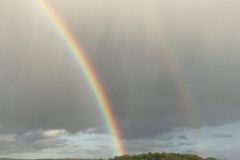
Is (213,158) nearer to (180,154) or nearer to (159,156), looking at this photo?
(180,154)

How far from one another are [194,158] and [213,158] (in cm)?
609

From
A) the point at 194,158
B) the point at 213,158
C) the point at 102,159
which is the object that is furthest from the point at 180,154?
the point at 102,159

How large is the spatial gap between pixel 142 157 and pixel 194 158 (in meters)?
9.97

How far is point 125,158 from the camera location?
205 ft

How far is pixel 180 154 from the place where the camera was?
66625 mm

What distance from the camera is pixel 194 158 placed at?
2581 inches

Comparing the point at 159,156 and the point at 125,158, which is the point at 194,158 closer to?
the point at 159,156

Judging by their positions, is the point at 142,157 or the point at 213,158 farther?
the point at 213,158

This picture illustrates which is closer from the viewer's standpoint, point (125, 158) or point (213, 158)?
point (125, 158)

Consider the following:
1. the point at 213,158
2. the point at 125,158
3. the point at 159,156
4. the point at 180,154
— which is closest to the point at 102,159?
the point at 125,158

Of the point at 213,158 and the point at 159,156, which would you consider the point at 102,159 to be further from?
the point at 213,158

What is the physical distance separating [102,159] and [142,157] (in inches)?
302

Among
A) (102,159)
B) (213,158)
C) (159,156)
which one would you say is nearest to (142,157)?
(159,156)

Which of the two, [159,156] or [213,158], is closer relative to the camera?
[159,156]
